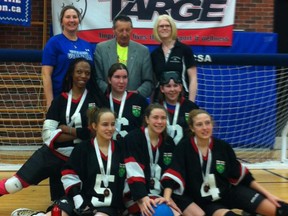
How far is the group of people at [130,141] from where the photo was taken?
12.7 ft

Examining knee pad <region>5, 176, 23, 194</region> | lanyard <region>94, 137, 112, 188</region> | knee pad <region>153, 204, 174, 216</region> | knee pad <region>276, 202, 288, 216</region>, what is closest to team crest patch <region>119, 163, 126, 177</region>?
lanyard <region>94, 137, 112, 188</region>

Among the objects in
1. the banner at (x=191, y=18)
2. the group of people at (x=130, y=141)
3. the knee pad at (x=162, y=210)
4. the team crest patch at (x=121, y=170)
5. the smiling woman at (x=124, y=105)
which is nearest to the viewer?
the knee pad at (x=162, y=210)

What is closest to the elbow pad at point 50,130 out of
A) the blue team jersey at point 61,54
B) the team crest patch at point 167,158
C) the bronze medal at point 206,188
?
the blue team jersey at point 61,54

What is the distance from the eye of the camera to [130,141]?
13.1 feet

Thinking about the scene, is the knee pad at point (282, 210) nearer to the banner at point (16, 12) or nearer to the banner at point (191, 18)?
the banner at point (191, 18)

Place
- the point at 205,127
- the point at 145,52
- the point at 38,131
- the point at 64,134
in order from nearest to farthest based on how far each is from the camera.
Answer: the point at 205,127
the point at 64,134
the point at 145,52
the point at 38,131

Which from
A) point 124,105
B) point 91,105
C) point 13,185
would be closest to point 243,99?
point 124,105

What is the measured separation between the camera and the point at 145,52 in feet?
14.9

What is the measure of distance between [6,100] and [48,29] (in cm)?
122

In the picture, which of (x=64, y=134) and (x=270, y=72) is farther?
(x=270, y=72)

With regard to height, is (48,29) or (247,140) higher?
(48,29)

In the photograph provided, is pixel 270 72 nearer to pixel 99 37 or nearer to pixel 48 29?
pixel 99 37

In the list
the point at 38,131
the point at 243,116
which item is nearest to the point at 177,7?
the point at 243,116

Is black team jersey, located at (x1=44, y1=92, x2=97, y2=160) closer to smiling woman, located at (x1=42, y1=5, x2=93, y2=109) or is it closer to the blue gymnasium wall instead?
smiling woman, located at (x1=42, y1=5, x2=93, y2=109)
